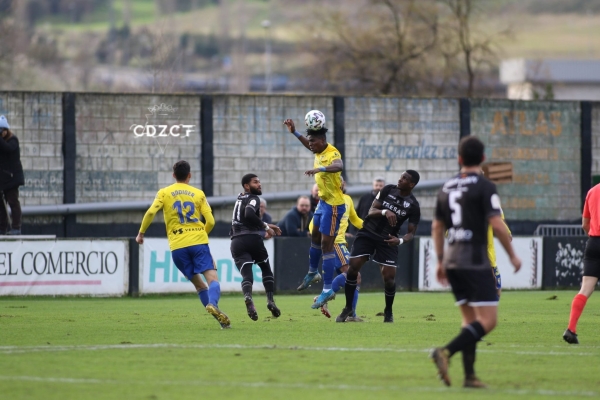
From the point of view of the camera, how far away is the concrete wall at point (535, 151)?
33375mm

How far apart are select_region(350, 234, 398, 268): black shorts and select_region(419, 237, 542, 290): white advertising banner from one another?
10.6 metres

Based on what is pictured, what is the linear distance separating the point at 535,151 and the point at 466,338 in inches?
990

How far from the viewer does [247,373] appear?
1017cm

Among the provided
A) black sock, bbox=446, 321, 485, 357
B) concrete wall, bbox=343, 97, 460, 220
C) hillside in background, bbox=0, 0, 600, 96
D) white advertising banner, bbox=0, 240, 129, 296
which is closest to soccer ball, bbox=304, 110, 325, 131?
black sock, bbox=446, 321, 485, 357

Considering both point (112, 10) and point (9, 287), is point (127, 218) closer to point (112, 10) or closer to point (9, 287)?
point (9, 287)

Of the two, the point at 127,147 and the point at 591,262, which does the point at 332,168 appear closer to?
the point at 591,262

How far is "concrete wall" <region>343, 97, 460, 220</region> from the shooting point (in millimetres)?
32000

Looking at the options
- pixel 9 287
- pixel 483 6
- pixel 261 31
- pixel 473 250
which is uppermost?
pixel 261 31

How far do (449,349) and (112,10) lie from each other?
187490 mm

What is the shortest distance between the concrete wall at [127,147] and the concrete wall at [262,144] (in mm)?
729

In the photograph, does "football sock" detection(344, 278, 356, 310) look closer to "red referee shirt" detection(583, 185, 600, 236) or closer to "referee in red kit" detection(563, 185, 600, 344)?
"referee in red kit" detection(563, 185, 600, 344)

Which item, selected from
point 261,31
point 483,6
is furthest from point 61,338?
point 261,31

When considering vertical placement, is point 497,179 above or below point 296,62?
below

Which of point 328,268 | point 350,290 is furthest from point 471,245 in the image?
point 328,268
